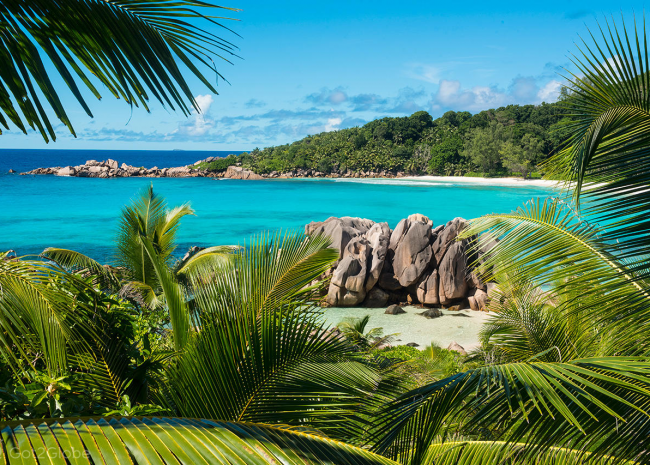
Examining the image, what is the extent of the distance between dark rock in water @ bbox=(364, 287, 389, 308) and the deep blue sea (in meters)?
7.90

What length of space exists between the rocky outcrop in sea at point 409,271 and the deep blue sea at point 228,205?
732cm

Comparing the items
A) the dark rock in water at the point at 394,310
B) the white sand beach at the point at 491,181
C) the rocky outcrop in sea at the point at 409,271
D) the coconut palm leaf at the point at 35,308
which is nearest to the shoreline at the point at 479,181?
the white sand beach at the point at 491,181

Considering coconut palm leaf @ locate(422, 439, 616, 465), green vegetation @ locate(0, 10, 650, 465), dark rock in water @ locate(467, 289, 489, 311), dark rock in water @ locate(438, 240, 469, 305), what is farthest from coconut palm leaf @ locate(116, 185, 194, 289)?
dark rock in water @ locate(467, 289, 489, 311)

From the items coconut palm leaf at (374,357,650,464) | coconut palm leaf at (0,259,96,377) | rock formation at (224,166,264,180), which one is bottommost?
coconut palm leaf at (374,357,650,464)

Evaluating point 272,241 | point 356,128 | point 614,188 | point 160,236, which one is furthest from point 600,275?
point 356,128

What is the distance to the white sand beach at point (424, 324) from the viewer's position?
1349 centimetres

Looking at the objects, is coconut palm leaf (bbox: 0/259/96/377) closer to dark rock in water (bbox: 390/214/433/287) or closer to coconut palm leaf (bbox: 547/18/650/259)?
coconut palm leaf (bbox: 547/18/650/259)

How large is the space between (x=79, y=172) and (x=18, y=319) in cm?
8373

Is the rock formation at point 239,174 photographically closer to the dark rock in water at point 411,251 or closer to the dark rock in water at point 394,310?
the dark rock in water at point 411,251

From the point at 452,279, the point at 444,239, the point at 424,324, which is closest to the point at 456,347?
the point at 424,324

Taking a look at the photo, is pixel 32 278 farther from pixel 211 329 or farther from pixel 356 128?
pixel 356 128

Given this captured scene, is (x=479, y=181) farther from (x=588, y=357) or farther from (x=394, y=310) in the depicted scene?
(x=588, y=357)

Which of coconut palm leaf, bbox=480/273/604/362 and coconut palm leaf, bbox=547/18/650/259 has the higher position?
coconut palm leaf, bbox=547/18/650/259

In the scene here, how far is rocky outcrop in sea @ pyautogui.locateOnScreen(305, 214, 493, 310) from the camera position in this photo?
17.0 metres
